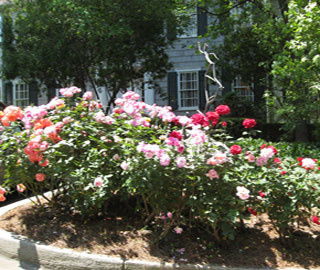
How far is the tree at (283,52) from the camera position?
646 cm

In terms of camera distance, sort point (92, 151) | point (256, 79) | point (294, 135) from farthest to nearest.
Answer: point (256, 79)
point (294, 135)
point (92, 151)

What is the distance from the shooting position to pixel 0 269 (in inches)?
151

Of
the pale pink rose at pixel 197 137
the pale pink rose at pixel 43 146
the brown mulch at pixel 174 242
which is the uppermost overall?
the pale pink rose at pixel 197 137

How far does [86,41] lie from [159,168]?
782 cm

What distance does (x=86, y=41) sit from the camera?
34.3ft

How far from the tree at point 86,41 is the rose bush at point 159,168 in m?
5.33

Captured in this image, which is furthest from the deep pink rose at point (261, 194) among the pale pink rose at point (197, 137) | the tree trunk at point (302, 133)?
the tree trunk at point (302, 133)

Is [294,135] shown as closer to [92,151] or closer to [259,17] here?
[259,17]

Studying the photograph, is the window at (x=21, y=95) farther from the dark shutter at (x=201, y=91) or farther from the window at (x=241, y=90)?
the window at (x=241, y=90)

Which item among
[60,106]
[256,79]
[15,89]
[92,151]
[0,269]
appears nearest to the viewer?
[0,269]

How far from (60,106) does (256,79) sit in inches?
425

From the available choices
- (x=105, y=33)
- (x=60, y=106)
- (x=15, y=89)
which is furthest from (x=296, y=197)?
(x=15, y=89)

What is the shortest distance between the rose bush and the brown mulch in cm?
17

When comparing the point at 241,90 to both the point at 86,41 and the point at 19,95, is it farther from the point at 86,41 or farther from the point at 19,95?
the point at 19,95
